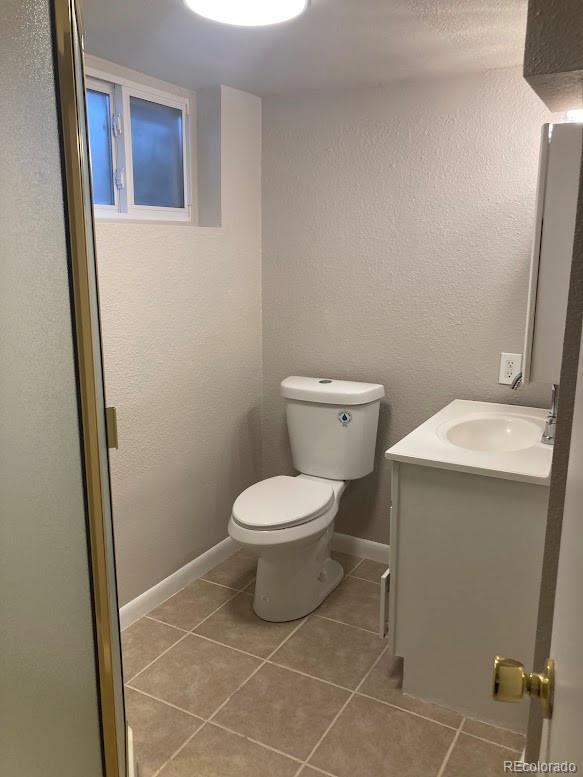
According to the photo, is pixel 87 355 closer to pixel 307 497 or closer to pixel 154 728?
pixel 154 728

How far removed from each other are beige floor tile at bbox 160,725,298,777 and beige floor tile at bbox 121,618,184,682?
16.7 inches

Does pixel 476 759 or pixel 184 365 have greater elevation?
pixel 184 365

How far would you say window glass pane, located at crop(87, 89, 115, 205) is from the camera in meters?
2.45

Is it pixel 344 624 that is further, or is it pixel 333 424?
pixel 333 424

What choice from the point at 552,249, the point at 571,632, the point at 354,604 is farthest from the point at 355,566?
the point at 571,632

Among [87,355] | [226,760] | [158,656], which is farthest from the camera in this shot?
[158,656]

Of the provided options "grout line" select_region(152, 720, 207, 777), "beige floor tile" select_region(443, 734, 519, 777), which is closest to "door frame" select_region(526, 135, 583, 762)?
"beige floor tile" select_region(443, 734, 519, 777)

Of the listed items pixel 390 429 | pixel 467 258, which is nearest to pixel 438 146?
pixel 467 258

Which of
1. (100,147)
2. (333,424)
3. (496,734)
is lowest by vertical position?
(496,734)

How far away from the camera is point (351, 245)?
112 inches

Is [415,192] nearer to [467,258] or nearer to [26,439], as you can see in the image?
[467,258]

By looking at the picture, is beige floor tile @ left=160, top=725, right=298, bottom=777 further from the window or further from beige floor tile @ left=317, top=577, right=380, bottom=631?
the window

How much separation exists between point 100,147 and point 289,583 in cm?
180

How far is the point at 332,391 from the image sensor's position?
271 centimetres
